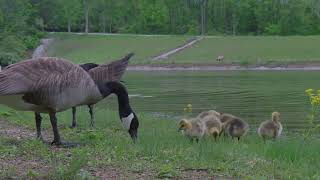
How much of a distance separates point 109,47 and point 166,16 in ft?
93.0

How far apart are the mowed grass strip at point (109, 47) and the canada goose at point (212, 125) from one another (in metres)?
56.8

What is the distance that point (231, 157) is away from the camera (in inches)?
372

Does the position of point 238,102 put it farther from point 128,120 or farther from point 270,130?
point 128,120

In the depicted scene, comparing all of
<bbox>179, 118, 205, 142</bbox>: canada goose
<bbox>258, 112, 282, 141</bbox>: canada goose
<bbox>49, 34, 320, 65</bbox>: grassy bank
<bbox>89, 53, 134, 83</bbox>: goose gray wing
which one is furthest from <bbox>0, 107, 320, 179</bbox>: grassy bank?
<bbox>49, 34, 320, 65</bbox>: grassy bank

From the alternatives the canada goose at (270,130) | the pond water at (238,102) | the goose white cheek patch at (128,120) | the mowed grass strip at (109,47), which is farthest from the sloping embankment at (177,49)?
the goose white cheek patch at (128,120)

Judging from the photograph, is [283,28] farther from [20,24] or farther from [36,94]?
[36,94]

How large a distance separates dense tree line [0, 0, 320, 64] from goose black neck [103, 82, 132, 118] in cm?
8798

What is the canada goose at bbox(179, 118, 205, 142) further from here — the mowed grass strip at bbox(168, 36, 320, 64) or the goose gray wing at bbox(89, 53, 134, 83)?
the mowed grass strip at bbox(168, 36, 320, 64)

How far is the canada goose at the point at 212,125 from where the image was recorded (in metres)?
14.4

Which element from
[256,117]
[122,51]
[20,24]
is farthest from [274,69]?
[20,24]

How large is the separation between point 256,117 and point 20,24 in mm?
82097

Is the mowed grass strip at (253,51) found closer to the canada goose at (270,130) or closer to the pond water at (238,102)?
the pond water at (238,102)

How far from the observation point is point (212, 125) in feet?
47.9

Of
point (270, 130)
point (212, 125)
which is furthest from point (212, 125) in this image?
point (270, 130)
